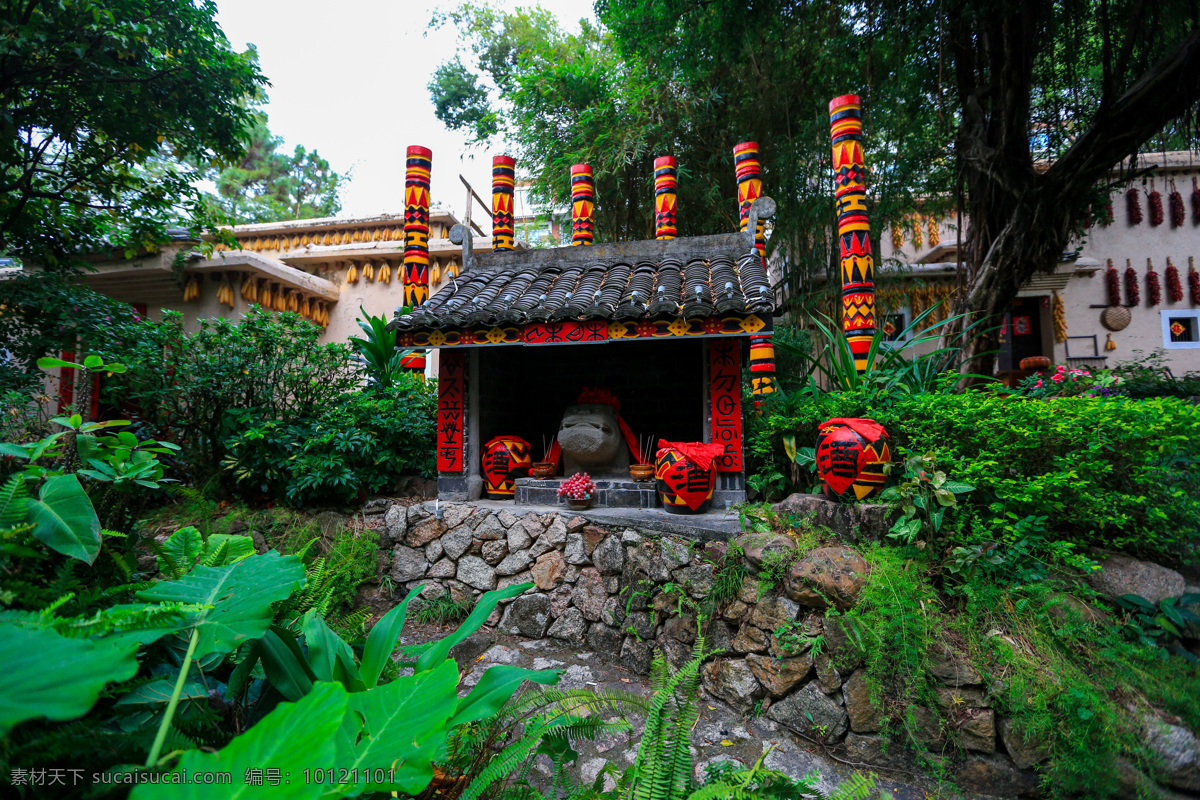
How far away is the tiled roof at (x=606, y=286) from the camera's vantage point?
3.97 m

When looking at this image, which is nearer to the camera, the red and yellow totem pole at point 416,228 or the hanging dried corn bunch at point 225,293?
the red and yellow totem pole at point 416,228

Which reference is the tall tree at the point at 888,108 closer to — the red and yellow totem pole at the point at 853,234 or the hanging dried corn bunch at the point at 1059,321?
the red and yellow totem pole at the point at 853,234

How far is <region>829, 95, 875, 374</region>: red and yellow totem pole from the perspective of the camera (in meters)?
4.50

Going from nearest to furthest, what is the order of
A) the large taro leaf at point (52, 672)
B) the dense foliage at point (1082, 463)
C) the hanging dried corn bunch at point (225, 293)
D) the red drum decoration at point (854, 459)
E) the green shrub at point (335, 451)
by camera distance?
the large taro leaf at point (52, 672), the dense foliage at point (1082, 463), the red drum decoration at point (854, 459), the green shrub at point (335, 451), the hanging dried corn bunch at point (225, 293)

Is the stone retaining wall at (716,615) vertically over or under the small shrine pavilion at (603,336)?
under

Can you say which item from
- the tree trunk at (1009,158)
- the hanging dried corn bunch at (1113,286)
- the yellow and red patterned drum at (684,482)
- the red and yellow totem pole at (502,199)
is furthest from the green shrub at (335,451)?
the hanging dried corn bunch at (1113,286)

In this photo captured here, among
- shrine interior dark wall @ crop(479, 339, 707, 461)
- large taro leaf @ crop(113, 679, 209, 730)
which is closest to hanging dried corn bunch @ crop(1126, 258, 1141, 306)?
shrine interior dark wall @ crop(479, 339, 707, 461)

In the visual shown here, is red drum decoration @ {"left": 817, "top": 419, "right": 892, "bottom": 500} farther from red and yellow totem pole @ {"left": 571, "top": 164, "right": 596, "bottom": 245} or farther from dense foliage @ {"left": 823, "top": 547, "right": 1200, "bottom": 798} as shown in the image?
red and yellow totem pole @ {"left": 571, "top": 164, "right": 596, "bottom": 245}

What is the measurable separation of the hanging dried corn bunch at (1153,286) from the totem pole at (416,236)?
12209mm

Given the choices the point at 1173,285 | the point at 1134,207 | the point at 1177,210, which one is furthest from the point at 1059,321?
the point at 1177,210

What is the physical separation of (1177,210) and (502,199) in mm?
11908

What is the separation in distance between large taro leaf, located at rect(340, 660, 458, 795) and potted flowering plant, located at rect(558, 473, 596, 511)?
3.20 meters

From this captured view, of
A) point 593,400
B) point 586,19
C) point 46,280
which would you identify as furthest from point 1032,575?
point 586,19

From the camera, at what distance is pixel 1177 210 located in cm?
952
